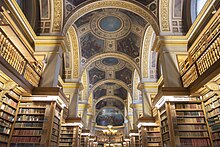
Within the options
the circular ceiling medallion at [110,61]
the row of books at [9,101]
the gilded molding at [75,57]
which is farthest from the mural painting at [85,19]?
the row of books at [9,101]

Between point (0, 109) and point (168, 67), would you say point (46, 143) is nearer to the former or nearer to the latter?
point (0, 109)

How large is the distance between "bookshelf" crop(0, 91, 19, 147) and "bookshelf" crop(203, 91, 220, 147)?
240 inches

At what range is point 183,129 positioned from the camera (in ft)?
18.2

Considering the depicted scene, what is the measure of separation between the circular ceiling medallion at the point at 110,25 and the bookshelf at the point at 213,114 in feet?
→ 26.6

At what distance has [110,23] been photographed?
12641 millimetres

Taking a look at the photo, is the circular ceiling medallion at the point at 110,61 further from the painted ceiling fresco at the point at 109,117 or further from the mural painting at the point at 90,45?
the painted ceiling fresco at the point at 109,117

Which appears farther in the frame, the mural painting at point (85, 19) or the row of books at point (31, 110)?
the mural painting at point (85, 19)

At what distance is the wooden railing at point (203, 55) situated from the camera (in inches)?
185

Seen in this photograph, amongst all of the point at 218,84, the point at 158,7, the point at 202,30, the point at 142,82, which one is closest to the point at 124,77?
the point at 142,82

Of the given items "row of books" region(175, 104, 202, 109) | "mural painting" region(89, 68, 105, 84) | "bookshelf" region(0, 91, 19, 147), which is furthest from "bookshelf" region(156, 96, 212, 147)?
"mural painting" region(89, 68, 105, 84)

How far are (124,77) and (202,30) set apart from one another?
12.1 meters

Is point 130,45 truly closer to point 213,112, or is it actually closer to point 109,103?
point 213,112

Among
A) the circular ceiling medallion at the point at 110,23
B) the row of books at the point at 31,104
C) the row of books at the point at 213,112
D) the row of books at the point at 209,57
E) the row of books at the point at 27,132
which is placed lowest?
the row of books at the point at 27,132

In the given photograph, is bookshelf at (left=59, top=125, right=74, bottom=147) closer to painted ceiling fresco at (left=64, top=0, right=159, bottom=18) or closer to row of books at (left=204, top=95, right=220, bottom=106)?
painted ceiling fresco at (left=64, top=0, right=159, bottom=18)
